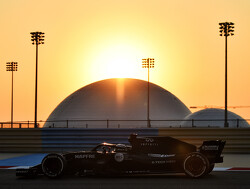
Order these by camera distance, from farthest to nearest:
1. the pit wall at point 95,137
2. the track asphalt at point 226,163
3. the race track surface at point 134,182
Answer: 1. the pit wall at point 95,137
2. the track asphalt at point 226,163
3. the race track surface at point 134,182

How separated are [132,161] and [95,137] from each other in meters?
10.5

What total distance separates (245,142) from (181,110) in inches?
2832

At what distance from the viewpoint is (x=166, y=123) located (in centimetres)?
8881

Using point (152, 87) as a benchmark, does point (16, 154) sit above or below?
below

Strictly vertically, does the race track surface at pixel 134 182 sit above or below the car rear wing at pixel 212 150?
below

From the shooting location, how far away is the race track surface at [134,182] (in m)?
12.9

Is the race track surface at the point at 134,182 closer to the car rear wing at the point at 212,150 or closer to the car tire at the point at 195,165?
the car tire at the point at 195,165

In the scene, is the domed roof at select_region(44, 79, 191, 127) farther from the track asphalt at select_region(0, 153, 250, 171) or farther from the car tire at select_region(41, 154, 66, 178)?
the car tire at select_region(41, 154, 66, 178)

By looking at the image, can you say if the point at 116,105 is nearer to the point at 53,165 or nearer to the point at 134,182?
the point at 53,165

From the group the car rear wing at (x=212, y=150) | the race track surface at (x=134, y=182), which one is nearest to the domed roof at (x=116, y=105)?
the race track surface at (x=134, y=182)

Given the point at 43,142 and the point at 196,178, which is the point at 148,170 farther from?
the point at 43,142

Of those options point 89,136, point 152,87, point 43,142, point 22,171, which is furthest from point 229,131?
point 152,87

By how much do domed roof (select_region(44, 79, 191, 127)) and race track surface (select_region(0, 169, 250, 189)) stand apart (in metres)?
70.5

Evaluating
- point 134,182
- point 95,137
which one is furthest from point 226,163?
point 134,182
